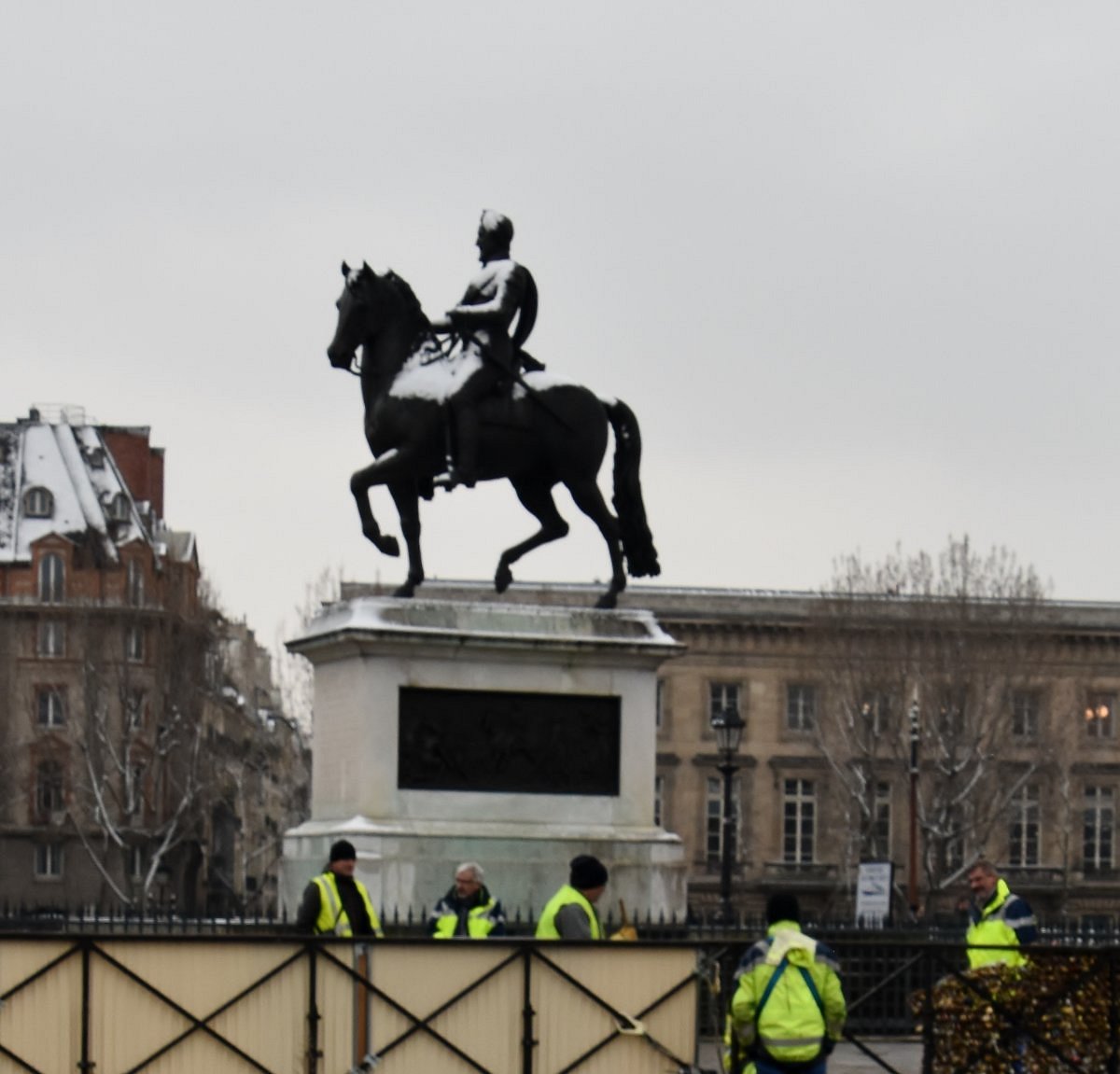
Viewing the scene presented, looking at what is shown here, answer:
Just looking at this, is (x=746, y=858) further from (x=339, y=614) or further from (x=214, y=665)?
(x=339, y=614)

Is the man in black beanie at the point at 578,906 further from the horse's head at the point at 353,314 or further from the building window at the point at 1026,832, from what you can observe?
the building window at the point at 1026,832

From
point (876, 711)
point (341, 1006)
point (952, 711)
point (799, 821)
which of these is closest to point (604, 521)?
point (341, 1006)

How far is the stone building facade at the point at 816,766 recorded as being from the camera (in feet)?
298

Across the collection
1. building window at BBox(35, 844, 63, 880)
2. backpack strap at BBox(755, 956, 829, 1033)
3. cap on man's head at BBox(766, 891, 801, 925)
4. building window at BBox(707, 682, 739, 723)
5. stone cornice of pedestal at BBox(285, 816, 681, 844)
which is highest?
building window at BBox(707, 682, 739, 723)

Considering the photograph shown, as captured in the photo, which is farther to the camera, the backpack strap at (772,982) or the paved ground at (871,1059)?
the paved ground at (871,1059)

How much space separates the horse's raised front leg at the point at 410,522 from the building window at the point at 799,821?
2901 inches

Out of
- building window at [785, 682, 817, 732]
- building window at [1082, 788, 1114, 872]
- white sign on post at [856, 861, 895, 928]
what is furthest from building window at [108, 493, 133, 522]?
white sign on post at [856, 861, 895, 928]

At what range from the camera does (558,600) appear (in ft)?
288

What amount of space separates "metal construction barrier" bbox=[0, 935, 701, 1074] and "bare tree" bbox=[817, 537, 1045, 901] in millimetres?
58225

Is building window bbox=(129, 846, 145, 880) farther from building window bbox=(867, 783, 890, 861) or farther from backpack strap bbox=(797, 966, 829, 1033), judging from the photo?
backpack strap bbox=(797, 966, 829, 1033)

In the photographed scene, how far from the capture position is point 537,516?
25.6m

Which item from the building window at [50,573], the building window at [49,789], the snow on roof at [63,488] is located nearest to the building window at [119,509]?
the snow on roof at [63,488]

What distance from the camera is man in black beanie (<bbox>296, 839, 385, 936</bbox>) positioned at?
59.2ft

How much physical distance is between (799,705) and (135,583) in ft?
70.4
